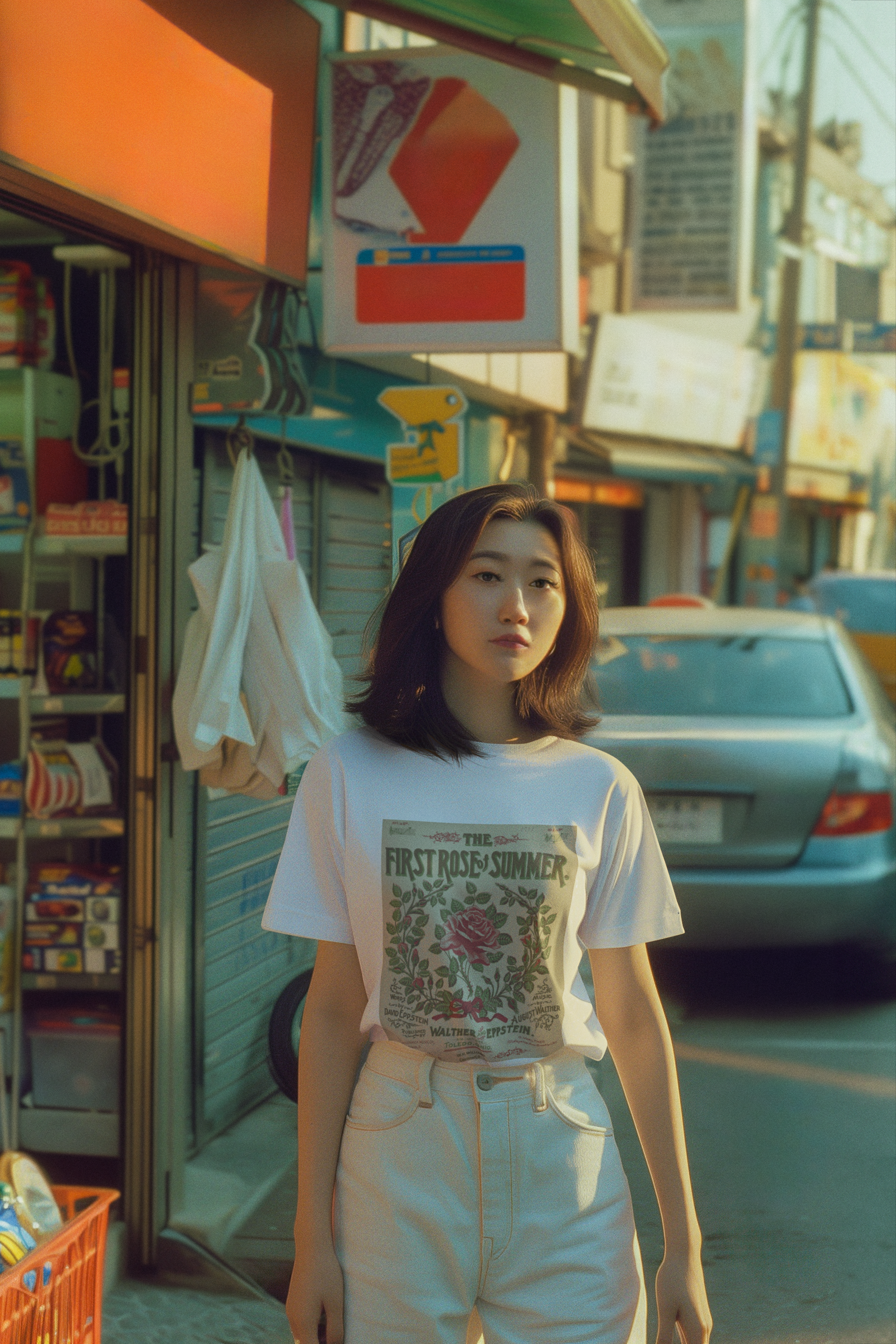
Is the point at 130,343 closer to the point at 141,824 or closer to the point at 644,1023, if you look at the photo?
the point at 141,824

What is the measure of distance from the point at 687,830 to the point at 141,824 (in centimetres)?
259

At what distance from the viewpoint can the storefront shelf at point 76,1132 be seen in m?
3.70

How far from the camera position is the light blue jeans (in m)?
1.72

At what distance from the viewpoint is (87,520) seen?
12.2ft

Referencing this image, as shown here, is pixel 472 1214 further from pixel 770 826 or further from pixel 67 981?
pixel 770 826

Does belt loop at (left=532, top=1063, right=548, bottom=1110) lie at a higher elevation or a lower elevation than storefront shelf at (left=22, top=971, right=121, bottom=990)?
higher

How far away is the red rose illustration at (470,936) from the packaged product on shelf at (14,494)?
8.05ft

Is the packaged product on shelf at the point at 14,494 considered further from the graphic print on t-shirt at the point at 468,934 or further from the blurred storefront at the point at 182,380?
the graphic print on t-shirt at the point at 468,934

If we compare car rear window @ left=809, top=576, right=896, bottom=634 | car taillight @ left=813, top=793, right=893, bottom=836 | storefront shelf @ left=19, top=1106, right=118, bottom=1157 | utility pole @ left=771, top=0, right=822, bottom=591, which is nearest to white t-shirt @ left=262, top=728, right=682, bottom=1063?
storefront shelf @ left=19, top=1106, right=118, bottom=1157

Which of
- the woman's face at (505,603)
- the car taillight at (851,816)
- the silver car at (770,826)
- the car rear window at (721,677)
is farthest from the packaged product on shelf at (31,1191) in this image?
the car taillight at (851,816)

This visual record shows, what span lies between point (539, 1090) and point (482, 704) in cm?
51

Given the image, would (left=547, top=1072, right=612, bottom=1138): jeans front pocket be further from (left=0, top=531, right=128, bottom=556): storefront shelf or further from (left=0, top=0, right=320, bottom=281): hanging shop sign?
(left=0, top=531, right=128, bottom=556): storefront shelf

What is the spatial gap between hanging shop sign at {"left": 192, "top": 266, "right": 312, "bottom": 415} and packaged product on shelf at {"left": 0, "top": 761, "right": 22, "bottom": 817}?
45.1 inches

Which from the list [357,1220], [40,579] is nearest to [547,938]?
[357,1220]
